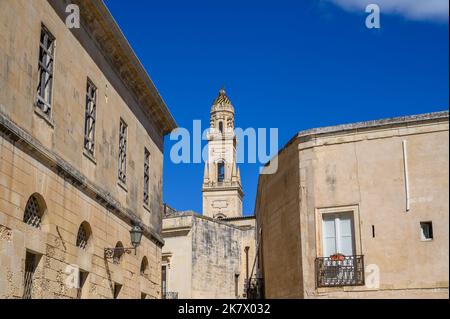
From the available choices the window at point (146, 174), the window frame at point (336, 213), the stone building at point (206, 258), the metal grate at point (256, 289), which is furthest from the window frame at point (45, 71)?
the stone building at point (206, 258)

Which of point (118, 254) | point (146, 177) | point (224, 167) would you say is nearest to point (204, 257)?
point (146, 177)

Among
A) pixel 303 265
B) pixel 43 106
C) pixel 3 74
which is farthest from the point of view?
pixel 303 265

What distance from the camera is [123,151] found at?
60.5 ft

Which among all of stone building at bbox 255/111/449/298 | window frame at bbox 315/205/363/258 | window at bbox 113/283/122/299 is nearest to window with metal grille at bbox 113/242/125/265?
window at bbox 113/283/122/299

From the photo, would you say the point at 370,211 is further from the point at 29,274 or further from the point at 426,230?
the point at 29,274

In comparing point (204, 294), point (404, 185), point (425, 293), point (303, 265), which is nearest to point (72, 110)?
point (303, 265)

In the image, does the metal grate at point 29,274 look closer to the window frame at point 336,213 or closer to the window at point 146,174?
the window frame at point 336,213

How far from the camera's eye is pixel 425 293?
1532 cm

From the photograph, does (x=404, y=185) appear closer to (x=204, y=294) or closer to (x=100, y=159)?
(x=100, y=159)

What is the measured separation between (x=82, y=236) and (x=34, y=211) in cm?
272

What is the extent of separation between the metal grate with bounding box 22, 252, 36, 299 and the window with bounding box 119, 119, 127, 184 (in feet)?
18.8

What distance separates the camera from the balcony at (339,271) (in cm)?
1602

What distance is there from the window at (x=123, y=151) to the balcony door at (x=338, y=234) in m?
5.32
